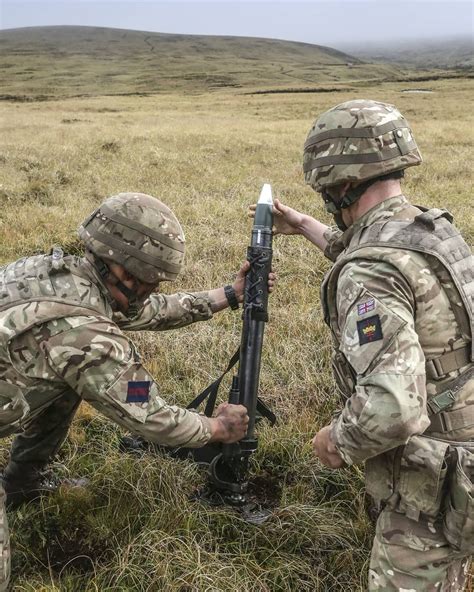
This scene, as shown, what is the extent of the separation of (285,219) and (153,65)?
115 metres

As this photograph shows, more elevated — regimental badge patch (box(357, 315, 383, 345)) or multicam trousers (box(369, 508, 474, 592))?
regimental badge patch (box(357, 315, 383, 345))

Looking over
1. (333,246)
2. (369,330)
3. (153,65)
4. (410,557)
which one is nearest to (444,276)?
(369,330)

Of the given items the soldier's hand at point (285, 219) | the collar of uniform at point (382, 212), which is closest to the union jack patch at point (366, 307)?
the collar of uniform at point (382, 212)

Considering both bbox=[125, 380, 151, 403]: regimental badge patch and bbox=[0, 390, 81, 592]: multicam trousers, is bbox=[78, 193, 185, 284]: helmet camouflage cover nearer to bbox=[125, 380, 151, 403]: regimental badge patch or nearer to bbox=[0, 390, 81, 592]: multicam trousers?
bbox=[125, 380, 151, 403]: regimental badge patch

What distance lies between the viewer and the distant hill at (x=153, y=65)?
74037mm

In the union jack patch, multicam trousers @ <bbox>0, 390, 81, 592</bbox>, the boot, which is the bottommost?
the boot

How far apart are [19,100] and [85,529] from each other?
5079 centimetres

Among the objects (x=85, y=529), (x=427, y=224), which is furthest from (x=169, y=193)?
(x=427, y=224)

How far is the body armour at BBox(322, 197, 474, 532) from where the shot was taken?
232cm

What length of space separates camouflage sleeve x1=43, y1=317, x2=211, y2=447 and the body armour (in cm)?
96

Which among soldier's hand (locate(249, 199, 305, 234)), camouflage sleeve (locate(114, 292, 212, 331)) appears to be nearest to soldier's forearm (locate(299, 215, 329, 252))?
soldier's hand (locate(249, 199, 305, 234))

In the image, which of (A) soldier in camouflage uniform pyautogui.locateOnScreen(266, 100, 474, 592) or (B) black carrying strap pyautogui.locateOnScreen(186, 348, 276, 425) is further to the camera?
(B) black carrying strap pyautogui.locateOnScreen(186, 348, 276, 425)

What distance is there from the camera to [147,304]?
385 cm

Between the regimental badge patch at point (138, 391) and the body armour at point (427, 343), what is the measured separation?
37.3 inches
